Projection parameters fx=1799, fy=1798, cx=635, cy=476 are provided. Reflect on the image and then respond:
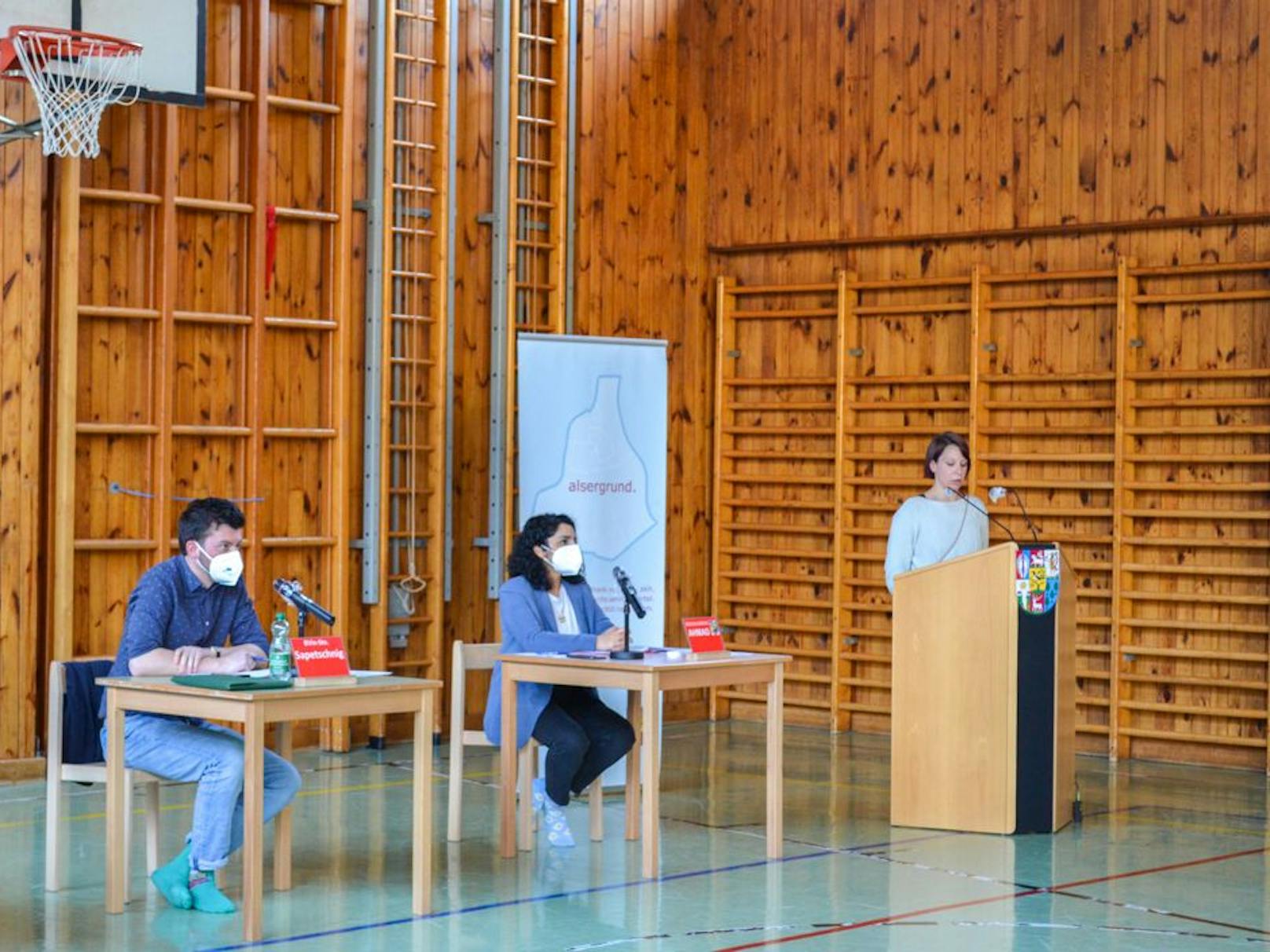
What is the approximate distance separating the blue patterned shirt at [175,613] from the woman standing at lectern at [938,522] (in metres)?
2.72

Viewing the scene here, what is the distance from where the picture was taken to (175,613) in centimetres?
531

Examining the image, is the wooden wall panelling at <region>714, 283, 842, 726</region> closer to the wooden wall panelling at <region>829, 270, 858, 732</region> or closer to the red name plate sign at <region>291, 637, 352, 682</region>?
the wooden wall panelling at <region>829, 270, 858, 732</region>

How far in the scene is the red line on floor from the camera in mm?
4945

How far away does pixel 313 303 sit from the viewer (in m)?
8.68

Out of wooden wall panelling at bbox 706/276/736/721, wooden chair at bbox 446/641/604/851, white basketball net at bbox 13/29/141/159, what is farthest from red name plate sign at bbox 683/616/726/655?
wooden wall panelling at bbox 706/276/736/721

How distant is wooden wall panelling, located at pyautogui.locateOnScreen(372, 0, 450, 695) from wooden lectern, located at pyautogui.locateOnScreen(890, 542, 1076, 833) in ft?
9.88

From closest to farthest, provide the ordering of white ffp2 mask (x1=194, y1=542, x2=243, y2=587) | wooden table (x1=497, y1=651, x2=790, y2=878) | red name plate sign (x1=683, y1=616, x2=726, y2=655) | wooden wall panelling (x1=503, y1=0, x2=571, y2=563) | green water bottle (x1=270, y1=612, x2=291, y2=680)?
1. green water bottle (x1=270, y1=612, x2=291, y2=680)
2. white ffp2 mask (x1=194, y1=542, x2=243, y2=587)
3. wooden table (x1=497, y1=651, x2=790, y2=878)
4. red name plate sign (x1=683, y1=616, x2=726, y2=655)
5. wooden wall panelling (x1=503, y1=0, x2=571, y2=563)

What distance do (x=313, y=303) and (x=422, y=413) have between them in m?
0.80

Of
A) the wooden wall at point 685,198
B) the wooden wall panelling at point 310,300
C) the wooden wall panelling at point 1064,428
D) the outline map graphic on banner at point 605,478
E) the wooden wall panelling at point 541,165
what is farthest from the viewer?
the wooden wall panelling at point 541,165

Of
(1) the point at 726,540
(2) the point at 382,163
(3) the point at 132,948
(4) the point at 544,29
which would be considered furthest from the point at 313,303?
(3) the point at 132,948

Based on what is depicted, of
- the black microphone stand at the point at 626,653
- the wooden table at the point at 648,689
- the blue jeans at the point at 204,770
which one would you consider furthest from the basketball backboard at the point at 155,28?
the blue jeans at the point at 204,770

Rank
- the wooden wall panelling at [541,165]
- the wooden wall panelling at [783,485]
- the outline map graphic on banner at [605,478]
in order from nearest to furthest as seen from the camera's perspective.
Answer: the outline map graphic on banner at [605,478] < the wooden wall panelling at [541,165] < the wooden wall panelling at [783,485]

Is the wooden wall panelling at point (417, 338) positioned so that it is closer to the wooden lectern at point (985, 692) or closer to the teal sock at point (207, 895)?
the wooden lectern at point (985, 692)

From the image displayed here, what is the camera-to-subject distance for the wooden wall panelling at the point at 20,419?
7500mm
